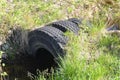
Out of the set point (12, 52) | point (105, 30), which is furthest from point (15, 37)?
point (105, 30)

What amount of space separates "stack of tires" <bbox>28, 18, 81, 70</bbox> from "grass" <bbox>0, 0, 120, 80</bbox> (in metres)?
0.15

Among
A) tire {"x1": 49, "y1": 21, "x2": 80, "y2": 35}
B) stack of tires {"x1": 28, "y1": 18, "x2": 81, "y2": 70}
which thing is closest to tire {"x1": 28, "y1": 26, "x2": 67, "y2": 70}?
stack of tires {"x1": 28, "y1": 18, "x2": 81, "y2": 70}

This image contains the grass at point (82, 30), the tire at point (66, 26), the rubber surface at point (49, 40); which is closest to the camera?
the grass at point (82, 30)

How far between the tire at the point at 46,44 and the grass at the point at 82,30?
0.17 m

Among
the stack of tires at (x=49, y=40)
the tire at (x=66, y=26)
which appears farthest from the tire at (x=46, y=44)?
the tire at (x=66, y=26)

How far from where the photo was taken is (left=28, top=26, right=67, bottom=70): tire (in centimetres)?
622

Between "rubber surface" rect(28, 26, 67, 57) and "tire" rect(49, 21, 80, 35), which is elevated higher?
"tire" rect(49, 21, 80, 35)

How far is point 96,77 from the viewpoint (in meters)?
5.38

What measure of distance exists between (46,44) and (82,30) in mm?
696

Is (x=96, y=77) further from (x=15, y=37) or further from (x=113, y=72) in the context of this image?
(x=15, y=37)

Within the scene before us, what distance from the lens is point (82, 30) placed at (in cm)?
667

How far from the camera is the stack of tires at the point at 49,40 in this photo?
6.25 metres

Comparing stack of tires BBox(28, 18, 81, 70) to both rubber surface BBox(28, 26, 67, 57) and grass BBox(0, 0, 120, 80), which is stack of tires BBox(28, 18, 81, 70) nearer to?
rubber surface BBox(28, 26, 67, 57)

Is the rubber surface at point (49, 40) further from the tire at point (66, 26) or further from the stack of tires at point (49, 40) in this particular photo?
the tire at point (66, 26)
